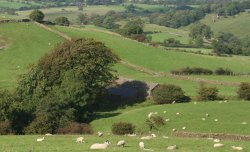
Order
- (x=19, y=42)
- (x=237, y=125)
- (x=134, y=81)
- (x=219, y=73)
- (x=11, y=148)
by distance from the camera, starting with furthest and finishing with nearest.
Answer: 1. (x=19, y=42)
2. (x=219, y=73)
3. (x=134, y=81)
4. (x=237, y=125)
5. (x=11, y=148)

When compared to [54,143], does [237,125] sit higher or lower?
lower

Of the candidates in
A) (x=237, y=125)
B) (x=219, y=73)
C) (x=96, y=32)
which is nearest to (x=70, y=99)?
(x=237, y=125)

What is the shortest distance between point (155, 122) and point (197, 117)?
5.24 metres

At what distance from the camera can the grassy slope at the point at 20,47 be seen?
324 feet

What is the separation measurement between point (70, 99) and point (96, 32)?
235ft

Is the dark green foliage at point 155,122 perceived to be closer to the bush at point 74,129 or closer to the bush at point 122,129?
the bush at point 122,129

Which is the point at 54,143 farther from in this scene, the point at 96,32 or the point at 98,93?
the point at 96,32

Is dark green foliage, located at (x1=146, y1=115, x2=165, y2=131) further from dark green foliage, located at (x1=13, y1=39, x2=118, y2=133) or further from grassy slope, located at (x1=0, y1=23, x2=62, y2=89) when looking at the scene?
grassy slope, located at (x1=0, y1=23, x2=62, y2=89)

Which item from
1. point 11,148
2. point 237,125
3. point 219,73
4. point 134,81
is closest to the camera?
point 11,148

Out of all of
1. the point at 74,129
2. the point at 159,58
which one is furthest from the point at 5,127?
the point at 159,58

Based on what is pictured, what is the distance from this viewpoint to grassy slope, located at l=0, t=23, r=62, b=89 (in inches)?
3888

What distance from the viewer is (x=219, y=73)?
10675 cm

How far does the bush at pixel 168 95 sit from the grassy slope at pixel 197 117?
404 centimetres

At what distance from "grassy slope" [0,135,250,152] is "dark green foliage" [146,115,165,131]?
17.8 metres
